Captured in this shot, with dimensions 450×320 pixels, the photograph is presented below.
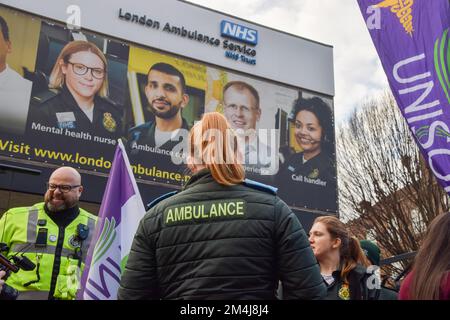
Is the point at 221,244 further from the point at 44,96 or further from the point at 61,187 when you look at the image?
the point at 44,96

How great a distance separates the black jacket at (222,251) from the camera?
2029 mm

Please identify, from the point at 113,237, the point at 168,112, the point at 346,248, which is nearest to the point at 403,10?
the point at 346,248

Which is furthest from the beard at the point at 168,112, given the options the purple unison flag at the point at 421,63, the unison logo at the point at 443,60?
the unison logo at the point at 443,60

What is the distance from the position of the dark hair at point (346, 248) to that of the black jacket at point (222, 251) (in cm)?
189

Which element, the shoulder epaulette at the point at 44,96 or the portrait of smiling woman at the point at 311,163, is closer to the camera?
Result: the shoulder epaulette at the point at 44,96

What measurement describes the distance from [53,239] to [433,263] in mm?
2843

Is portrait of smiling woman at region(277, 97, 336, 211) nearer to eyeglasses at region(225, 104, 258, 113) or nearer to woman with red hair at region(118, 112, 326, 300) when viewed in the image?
eyeglasses at region(225, 104, 258, 113)

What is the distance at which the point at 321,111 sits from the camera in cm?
1380

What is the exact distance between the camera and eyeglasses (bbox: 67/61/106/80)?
10.4m

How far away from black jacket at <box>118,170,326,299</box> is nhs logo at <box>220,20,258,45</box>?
11.6 m

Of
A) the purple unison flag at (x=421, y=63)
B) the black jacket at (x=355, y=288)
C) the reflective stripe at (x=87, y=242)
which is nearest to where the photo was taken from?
the purple unison flag at (x=421, y=63)

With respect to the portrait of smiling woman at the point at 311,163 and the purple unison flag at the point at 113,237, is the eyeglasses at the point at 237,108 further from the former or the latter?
the purple unison flag at the point at 113,237

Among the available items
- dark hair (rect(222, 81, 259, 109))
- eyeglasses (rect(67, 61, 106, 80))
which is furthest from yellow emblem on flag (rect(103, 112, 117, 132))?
dark hair (rect(222, 81, 259, 109))
